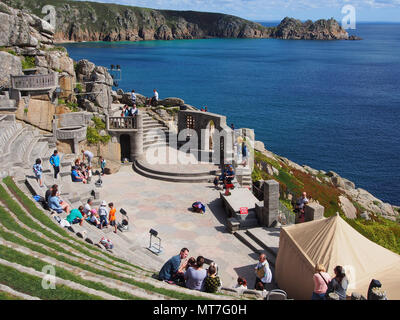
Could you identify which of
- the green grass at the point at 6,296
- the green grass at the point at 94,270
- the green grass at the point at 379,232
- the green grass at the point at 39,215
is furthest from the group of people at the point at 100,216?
the green grass at the point at 379,232

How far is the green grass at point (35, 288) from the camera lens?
855cm

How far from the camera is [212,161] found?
85.0 ft

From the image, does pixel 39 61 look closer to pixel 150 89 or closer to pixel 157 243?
pixel 157 243

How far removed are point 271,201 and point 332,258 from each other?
5794 mm

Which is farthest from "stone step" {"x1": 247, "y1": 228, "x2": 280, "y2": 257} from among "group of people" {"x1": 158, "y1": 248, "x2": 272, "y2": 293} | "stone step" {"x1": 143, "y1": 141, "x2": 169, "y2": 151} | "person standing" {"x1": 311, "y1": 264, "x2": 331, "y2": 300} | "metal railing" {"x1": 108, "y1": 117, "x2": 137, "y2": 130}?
"metal railing" {"x1": 108, "y1": 117, "x2": 137, "y2": 130}

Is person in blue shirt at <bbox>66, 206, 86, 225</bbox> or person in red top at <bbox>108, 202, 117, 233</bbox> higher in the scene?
person in blue shirt at <bbox>66, 206, 86, 225</bbox>

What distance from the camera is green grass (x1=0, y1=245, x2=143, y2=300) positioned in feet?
29.9

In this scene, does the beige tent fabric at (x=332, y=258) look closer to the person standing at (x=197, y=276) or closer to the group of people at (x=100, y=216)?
the person standing at (x=197, y=276)

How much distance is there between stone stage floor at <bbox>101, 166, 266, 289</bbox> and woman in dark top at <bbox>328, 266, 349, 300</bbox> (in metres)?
4.53

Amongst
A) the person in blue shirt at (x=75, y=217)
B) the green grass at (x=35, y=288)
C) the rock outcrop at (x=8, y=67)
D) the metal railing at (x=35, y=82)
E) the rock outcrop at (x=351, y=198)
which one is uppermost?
the rock outcrop at (x=8, y=67)

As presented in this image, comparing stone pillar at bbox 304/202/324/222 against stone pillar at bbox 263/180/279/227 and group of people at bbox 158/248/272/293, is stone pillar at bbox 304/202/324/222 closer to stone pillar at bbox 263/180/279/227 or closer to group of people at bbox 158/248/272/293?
stone pillar at bbox 263/180/279/227

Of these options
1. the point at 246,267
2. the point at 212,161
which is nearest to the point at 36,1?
the point at 212,161

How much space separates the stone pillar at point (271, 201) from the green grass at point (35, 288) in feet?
33.9

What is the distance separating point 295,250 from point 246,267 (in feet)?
9.43
